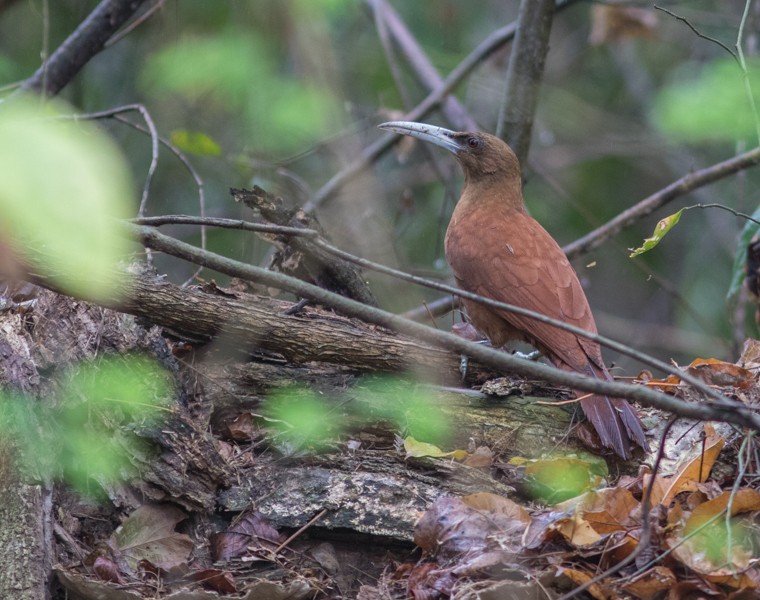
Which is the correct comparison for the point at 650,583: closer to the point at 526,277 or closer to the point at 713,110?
the point at 713,110

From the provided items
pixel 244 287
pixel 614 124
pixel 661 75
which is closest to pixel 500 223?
pixel 244 287

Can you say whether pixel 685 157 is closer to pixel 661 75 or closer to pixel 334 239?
pixel 661 75

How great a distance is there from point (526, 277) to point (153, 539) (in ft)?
7.90

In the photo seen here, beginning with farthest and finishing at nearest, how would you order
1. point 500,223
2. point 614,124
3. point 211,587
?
point 614,124
point 500,223
point 211,587

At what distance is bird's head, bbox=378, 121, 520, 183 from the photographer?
5.54 m

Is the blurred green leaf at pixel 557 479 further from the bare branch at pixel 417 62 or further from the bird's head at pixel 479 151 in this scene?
the bare branch at pixel 417 62

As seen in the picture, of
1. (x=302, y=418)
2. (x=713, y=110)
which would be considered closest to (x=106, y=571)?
(x=302, y=418)

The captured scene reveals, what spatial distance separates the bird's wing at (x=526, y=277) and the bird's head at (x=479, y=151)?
0.50 metres

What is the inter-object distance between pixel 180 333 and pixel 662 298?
7819 millimetres

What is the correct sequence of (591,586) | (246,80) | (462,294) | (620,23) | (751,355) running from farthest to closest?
1. (620,23)
2. (751,355)
3. (246,80)
4. (591,586)
5. (462,294)

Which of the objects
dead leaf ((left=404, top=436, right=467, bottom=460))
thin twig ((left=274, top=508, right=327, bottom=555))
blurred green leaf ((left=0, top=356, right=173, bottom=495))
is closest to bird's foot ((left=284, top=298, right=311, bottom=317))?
blurred green leaf ((left=0, top=356, right=173, bottom=495))

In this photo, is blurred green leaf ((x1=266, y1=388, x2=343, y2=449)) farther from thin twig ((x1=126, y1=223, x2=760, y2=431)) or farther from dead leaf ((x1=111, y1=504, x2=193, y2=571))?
thin twig ((x1=126, y1=223, x2=760, y2=431))

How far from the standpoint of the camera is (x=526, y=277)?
4570mm

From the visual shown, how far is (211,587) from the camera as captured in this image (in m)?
2.82
